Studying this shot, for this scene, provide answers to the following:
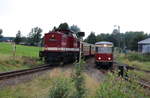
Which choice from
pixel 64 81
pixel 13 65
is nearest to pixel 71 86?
pixel 64 81

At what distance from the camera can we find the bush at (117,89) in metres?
5.27

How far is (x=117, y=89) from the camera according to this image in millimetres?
5379

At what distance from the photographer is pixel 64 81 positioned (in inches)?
258

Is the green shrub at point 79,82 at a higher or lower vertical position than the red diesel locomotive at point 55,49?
lower

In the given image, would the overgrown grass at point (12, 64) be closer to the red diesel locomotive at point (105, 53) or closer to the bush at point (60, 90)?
the red diesel locomotive at point (105, 53)

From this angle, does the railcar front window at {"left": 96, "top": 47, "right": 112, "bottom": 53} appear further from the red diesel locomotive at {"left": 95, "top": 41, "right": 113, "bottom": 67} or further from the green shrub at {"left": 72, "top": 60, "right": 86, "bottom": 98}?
the green shrub at {"left": 72, "top": 60, "right": 86, "bottom": 98}

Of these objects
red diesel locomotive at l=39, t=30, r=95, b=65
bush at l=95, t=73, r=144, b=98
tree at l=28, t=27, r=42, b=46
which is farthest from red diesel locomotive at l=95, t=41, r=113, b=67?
tree at l=28, t=27, r=42, b=46

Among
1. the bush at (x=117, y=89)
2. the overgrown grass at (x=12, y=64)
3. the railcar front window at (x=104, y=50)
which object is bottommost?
the overgrown grass at (x=12, y=64)

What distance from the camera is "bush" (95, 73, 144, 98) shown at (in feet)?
17.3

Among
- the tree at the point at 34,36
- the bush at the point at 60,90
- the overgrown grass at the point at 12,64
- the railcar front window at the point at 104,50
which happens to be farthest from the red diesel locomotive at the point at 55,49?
the tree at the point at 34,36

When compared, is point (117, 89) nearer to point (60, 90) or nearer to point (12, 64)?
point (60, 90)

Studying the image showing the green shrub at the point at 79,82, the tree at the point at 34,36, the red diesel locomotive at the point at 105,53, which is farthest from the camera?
the tree at the point at 34,36

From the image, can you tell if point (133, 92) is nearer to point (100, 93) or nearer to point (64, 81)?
point (100, 93)

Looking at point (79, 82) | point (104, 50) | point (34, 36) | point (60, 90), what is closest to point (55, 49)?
point (104, 50)
